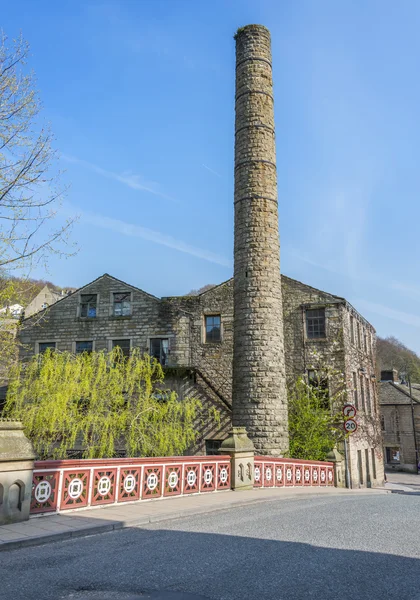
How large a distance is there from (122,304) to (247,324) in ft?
30.4

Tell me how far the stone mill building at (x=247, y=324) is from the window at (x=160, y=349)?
5cm

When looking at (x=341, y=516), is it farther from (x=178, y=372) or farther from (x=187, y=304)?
(x=187, y=304)

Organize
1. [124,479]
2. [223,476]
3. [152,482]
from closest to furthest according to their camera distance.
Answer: [124,479]
[152,482]
[223,476]

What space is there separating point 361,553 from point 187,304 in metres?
20.6

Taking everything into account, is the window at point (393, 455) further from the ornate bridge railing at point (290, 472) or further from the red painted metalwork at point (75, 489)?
the red painted metalwork at point (75, 489)

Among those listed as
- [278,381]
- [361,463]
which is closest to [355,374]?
[361,463]

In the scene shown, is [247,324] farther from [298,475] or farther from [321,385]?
[321,385]

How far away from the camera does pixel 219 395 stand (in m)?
23.8

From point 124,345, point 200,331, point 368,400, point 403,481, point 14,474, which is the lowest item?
point 403,481

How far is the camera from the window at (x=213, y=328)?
2620cm

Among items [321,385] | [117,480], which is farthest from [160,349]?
[117,480]

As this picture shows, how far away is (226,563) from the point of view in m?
5.67

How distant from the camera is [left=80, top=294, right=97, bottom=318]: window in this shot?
2664 cm

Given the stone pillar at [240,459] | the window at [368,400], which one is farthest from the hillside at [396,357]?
the stone pillar at [240,459]
